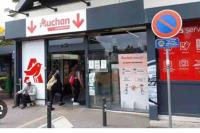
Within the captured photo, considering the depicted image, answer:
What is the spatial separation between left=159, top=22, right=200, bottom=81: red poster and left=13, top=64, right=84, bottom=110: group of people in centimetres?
406

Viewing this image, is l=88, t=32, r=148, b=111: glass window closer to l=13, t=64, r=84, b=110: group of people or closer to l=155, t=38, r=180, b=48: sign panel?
l=13, t=64, r=84, b=110: group of people

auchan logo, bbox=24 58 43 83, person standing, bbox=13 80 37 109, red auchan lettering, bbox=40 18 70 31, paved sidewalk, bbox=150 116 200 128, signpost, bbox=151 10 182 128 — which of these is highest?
red auchan lettering, bbox=40 18 70 31

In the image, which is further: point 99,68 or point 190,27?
point 99,68

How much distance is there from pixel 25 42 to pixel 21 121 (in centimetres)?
463

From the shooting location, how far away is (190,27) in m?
10.1

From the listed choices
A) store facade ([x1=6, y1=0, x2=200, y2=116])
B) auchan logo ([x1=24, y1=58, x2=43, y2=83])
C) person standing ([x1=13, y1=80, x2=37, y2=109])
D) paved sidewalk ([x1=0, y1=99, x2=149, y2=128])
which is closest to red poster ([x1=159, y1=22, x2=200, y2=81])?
store facade ([x1=6, y1=0, x2=200, y2=116])

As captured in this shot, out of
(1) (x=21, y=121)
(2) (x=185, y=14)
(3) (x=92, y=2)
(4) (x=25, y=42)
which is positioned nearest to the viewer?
(2) (x=185, y=14)

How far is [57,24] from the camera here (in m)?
12.8

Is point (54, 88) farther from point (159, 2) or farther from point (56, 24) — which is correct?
point (159, 2)

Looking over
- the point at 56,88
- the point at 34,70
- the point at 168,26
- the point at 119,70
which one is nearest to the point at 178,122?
the point at 119,70

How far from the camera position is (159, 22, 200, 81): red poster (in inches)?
394

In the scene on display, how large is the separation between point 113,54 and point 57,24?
2.46 meters

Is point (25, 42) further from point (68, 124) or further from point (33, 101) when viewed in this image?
point (68, 124)

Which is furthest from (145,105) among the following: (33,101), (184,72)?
(33,101)
